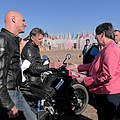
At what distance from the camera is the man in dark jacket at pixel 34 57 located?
3.11 metres

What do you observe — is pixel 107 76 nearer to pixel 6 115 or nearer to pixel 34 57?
pixel 6 115

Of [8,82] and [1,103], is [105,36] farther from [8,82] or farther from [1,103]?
[1,103]

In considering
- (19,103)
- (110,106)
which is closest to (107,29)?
(110,106)

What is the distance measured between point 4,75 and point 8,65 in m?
0.13

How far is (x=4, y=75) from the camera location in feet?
5.40

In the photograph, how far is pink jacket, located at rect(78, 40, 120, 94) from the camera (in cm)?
194

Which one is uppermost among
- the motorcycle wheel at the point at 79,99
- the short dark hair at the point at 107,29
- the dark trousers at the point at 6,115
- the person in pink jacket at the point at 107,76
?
the short dark hair at the point at 107,29

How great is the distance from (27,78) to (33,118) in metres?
1.31

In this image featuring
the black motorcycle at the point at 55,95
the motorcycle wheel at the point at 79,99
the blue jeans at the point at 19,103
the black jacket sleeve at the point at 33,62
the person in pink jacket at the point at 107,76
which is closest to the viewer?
the blue jeans at the point at 19,103

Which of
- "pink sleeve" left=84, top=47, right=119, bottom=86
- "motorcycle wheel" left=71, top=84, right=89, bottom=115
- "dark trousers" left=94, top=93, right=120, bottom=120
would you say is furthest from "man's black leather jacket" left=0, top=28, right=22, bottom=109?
"motorcycle wheel" left=71, top=84, right=89, bottom=115

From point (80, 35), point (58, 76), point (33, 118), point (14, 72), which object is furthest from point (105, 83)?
point (80, 35)

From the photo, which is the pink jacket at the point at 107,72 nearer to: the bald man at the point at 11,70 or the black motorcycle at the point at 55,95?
the black motorcycle at the point at 55,95

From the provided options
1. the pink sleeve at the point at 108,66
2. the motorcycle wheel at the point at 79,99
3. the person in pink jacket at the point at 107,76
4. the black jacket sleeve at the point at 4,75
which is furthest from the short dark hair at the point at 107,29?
the motorcycle wheel at the point at 79,99

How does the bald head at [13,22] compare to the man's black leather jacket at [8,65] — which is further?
the bald head at [13,22]
